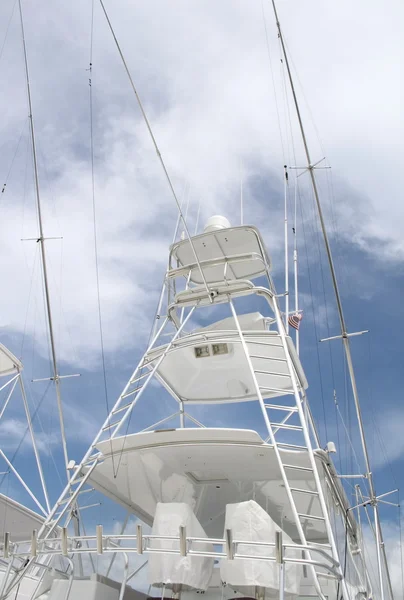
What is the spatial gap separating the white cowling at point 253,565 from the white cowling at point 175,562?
1.48 feet

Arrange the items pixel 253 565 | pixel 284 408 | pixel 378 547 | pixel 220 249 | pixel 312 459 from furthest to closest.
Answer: pixel 220 249
pixel 378 547
pixel 284 408
pixel 312 459
pixel 253 565

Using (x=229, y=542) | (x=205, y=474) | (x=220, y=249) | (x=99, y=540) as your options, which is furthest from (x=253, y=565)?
(x=220, y=249)

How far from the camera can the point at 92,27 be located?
11375 mm

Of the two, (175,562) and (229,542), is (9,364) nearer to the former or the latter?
(175,562)

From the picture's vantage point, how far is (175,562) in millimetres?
8883

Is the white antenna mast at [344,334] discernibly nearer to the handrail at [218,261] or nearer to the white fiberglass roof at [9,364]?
the handrail at [218,261]

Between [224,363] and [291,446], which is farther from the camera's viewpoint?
[224,363]

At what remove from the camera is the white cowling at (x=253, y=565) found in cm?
845

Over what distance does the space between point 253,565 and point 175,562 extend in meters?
1.20

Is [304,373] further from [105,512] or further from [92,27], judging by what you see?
[92,27]

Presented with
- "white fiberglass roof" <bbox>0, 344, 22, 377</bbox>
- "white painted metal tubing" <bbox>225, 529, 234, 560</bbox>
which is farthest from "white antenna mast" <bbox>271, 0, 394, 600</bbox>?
"white fiberglass roof" <bbox>0, 344, 22, 377</bbox>

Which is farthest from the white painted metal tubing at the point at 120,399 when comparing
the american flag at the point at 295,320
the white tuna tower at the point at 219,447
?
the american flag at the point at 295,320

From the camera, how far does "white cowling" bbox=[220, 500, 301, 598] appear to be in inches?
333

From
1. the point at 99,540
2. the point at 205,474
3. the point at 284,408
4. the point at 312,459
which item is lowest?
the point at 99,540
